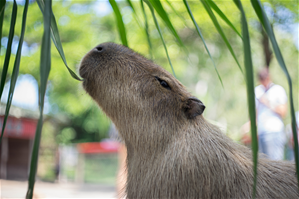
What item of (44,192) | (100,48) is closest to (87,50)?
(44,192)

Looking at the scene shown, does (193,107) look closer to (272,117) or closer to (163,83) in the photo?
(163,83)

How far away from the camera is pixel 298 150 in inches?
36.9

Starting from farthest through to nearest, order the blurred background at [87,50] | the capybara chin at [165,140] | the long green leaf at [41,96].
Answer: the blurred background at [87,50], the capybara chin at [165,140], the long green leaf at [41,96]

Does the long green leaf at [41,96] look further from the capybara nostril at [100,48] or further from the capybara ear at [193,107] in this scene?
the capybara ear at [193,107]

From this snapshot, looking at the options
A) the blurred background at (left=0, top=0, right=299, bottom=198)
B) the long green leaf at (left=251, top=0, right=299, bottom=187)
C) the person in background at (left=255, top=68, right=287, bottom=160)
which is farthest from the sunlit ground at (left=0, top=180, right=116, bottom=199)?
the long green leaf at (left=251, top=0, right=299, bottom=187)

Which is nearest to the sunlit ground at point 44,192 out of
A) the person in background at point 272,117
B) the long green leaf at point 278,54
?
the person in background at point 272,117

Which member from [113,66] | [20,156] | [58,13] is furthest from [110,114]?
[20,156]

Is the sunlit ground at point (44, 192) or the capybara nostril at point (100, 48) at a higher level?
the capybara nostril at point (100, 48)

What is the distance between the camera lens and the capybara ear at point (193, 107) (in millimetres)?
1848

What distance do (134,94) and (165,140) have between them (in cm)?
37

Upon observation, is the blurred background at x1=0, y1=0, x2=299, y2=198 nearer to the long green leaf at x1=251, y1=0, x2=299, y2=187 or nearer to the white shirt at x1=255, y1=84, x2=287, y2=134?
the white shirt at x1=255, y1=84, x2=287, y2=134

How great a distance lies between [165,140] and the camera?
1752 mm

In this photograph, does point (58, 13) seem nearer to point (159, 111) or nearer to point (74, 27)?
point (74, 27)

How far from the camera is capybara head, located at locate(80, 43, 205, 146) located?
179 centimetres
